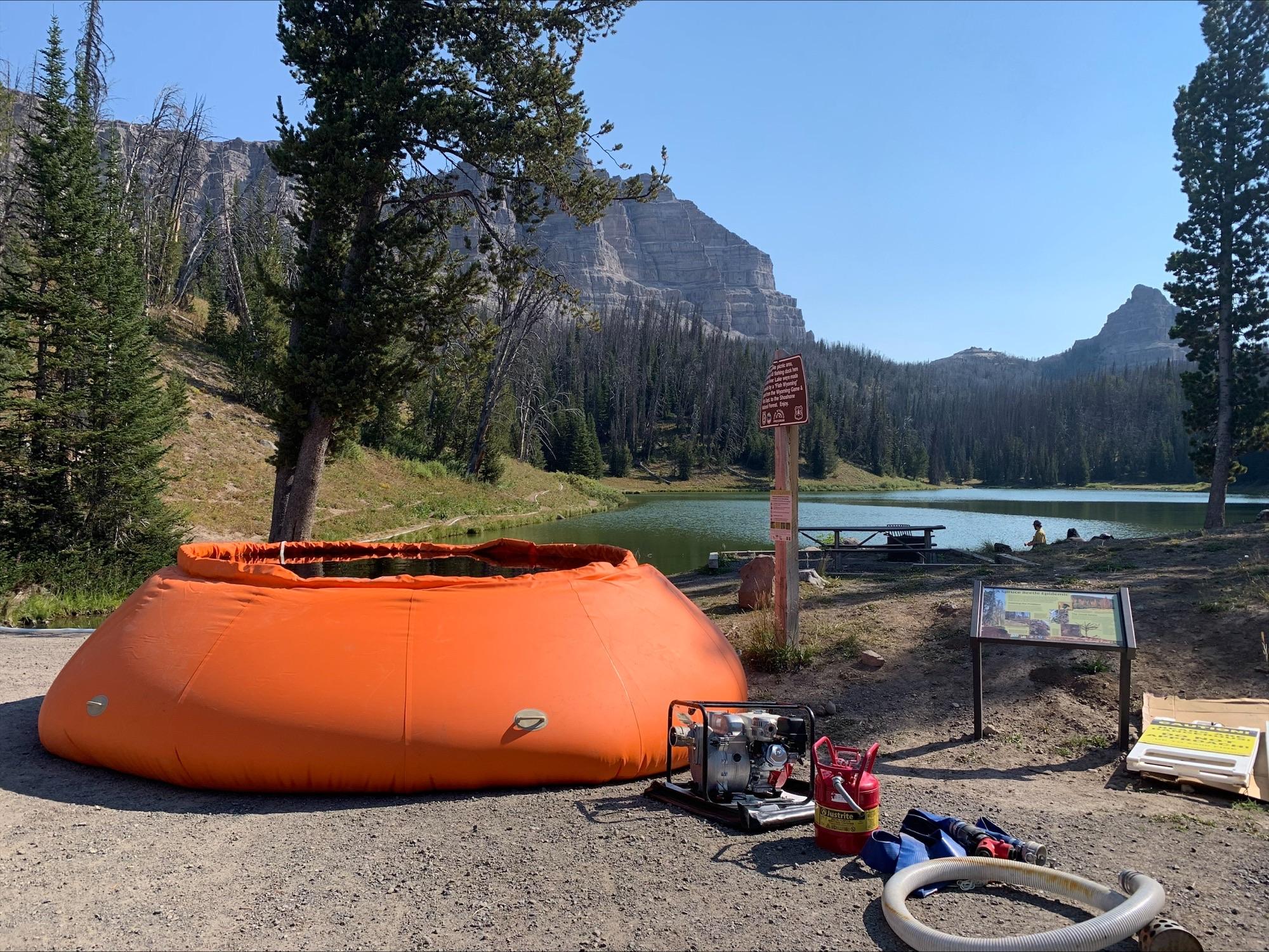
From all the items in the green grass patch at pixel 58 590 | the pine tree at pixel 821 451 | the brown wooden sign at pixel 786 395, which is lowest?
the green grass patch at pixel 58 590

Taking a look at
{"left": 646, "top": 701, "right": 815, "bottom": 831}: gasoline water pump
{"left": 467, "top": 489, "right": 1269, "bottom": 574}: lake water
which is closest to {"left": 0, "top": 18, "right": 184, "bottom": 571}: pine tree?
{"left": 467, "top": 489, "right": 1269, "bottom": 574}: lake water

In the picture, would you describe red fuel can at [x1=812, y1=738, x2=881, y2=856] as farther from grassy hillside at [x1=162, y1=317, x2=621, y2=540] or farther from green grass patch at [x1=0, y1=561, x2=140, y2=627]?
grassy hillside at [x1=162, y1=317, x2=621, y2=540]

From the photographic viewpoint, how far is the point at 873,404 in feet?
412

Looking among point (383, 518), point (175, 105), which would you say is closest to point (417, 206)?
point (383, 518)

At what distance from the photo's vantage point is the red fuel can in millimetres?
4316

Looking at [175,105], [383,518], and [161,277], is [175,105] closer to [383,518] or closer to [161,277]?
[161,277]


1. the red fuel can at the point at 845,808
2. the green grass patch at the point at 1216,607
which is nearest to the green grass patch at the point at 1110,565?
the green grass patch at the point at 1216,607

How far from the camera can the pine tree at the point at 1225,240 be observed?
23828 mm

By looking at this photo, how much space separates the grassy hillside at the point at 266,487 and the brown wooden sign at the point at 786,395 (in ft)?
40.7

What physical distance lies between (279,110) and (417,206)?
101 inches

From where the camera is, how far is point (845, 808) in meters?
4.31

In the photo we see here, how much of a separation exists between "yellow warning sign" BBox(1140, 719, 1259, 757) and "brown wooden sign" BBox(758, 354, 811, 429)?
4.30 meters

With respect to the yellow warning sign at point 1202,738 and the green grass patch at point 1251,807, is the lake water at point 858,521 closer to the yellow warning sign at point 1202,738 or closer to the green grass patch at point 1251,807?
the yellow warning sign at point 1202,738

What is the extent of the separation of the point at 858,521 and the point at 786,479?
31012 millimetres
